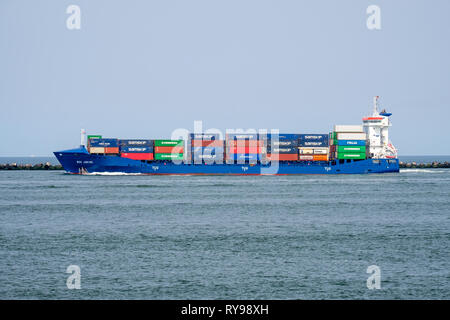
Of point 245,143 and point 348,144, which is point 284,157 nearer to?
point 245,143

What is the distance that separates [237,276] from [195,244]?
7.07 metres

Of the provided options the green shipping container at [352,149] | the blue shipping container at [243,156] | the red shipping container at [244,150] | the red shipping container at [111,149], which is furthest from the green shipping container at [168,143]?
the green shipping container at [352,149]

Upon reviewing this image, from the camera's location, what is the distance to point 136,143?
8850 centimetres

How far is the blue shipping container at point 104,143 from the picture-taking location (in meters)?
89.1

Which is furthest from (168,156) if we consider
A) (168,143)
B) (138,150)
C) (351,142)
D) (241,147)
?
(351,142)

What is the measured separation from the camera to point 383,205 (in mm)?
47188

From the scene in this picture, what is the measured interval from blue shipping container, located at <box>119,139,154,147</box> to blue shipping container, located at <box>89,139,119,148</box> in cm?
99

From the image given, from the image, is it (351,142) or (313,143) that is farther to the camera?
(351,142)

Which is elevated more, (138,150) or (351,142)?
(351,142)

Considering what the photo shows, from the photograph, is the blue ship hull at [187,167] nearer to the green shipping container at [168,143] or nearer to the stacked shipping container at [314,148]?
the stacked shipping container at [314,148]

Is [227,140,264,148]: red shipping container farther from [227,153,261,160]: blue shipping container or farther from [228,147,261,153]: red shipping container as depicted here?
[227,153,261,160]: blue shipping container

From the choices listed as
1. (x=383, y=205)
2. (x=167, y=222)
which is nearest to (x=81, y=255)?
(x=167, y=222)

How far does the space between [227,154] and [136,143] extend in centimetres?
1481
